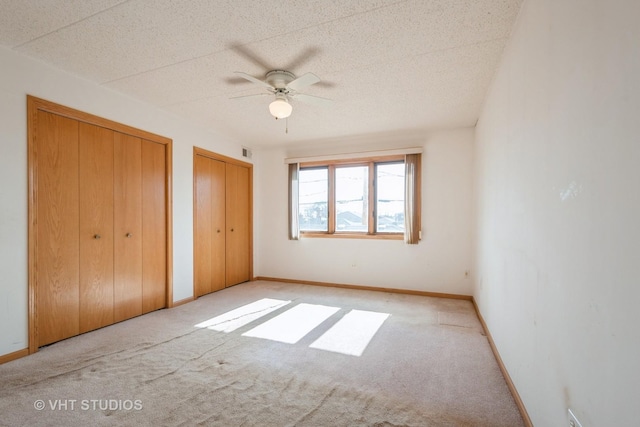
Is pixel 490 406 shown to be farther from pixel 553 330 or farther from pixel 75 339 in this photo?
pixel 75 339

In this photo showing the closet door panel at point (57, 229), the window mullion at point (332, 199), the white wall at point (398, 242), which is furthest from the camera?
the window mullion at point (332, 199)

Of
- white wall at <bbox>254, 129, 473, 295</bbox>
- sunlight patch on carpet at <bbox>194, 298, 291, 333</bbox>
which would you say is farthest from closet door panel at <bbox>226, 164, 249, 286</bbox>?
sunlight patch on carpet at <bbox>194, 298, 291, 333</bbox>

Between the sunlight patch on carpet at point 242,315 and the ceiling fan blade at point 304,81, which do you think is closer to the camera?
the ceiling fan blade at point 304,81

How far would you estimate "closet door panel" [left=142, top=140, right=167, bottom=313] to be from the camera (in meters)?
3.57

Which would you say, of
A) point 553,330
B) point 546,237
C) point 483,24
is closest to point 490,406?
point 553,330

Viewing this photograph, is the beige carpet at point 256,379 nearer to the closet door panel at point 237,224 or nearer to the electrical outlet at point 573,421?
the electrical outlet at point 573,421

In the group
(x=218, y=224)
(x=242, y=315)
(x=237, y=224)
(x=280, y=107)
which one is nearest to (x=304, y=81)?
(x=280, y=107)

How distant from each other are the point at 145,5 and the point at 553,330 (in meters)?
2.88

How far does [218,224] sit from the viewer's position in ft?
15.6

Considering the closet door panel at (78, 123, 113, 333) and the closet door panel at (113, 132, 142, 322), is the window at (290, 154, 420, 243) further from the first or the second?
the closet door panel at (78, 123, 113, 333)

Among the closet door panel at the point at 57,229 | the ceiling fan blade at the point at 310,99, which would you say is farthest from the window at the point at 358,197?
the closet door panel at the point at 57,229

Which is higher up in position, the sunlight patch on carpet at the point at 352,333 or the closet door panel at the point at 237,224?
the closet door panel at the point at 237,224

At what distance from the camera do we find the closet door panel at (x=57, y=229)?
8.58ft

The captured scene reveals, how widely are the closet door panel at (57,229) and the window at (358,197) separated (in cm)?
313
